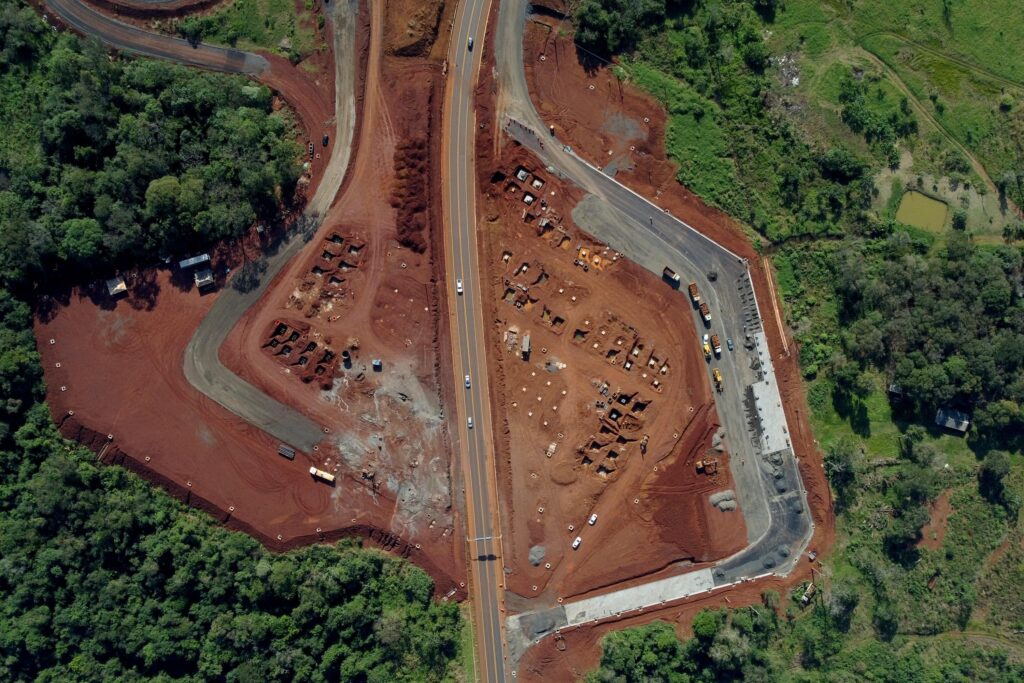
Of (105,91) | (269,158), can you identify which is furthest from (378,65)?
(105,91)

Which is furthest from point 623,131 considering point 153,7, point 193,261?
point 153,7

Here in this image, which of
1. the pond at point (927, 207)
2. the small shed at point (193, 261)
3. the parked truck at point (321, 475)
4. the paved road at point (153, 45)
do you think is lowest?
the parked truck at point (321, 475)

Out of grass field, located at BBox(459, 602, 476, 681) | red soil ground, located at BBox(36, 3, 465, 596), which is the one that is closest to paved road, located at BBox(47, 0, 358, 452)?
Answer: red soil ground, located at BBox(36, 3, 465, 596)

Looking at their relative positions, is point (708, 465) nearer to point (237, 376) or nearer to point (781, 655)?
point (781, 655)

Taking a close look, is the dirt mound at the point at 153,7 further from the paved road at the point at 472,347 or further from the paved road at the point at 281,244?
the paved road at the point at 472,347

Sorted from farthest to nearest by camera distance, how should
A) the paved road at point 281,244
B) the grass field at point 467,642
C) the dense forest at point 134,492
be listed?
the grass field at point 467,642, the paved road at point 281,244, the dense forest at point 134,492

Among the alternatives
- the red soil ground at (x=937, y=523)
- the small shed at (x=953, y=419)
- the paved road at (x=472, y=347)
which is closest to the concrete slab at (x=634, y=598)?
the paved road at (x=472, y=347)

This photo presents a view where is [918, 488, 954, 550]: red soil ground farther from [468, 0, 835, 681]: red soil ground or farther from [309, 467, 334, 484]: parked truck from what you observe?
[309, 467, 334, 484]: parked truck
